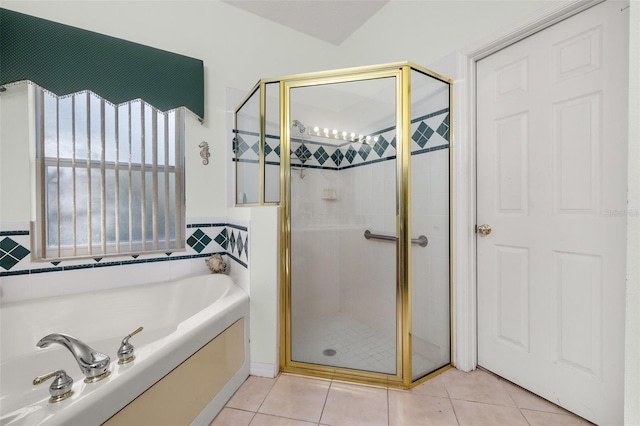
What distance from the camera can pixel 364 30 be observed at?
2408 millimetres

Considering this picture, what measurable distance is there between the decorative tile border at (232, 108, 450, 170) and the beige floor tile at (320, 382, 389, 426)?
1346 millimetres

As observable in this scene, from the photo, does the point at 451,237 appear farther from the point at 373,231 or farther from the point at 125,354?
the point at 125,354

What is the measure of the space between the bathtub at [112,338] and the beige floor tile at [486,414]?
1.18 m

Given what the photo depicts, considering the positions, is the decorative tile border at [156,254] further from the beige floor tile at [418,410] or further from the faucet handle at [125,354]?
the beige floor tile at [418,410]

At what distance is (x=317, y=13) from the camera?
229 centimetres

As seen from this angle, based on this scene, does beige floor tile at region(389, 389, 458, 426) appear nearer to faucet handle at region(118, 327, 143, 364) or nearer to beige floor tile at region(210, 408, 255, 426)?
beige floor tile at region(210, 408, 255, 426)

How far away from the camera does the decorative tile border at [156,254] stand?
157cm

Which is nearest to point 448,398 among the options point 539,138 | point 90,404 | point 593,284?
point 593,284

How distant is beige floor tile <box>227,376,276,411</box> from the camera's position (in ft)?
4.61

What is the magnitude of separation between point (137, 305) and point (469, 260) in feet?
→ 6.98

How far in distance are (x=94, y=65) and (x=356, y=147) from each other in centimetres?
174

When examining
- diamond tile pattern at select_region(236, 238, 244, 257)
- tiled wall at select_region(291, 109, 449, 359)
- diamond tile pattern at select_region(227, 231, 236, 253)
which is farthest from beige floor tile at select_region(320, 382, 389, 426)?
diamond tile pattern at select_region(227, 231, 236, 253)

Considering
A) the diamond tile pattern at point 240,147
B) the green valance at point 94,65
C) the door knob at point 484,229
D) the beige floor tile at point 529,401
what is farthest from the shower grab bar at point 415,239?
the green valance at point 94,65

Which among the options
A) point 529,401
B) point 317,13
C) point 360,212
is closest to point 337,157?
point 360,212
